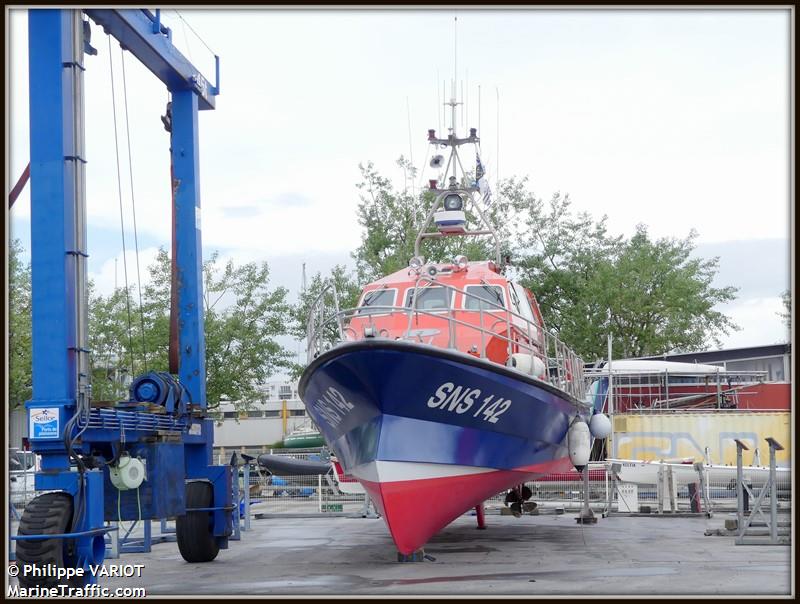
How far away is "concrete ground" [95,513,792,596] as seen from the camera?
8297 millimetres

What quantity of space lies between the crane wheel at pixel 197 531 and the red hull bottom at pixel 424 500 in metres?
2.15

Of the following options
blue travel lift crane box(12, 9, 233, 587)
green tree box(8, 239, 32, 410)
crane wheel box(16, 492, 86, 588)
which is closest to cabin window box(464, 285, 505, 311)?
blue travel lift crane box(12, 9, 233, 587)

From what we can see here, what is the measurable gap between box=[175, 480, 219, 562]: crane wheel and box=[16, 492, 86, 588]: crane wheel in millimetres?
3164

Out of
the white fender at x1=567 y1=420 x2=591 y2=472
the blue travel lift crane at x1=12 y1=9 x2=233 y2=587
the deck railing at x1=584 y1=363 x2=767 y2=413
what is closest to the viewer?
the blue travel lift crane at x1=12 y1=9 x2=233 y2=587

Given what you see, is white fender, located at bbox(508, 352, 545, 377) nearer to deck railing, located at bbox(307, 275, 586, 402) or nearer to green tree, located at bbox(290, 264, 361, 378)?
deck railing, located at bbox(307, 275, 586, 402)

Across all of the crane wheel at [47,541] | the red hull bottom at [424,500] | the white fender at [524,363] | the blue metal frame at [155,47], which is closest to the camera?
the crane wheel at [47,541]

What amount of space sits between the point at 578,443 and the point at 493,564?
2293mm

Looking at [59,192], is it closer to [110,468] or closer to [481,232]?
[110,468]

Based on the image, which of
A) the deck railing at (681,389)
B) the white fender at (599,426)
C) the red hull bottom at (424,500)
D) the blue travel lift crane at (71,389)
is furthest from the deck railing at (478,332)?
the deck railing at (681,389)

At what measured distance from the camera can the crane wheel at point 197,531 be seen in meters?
10.9

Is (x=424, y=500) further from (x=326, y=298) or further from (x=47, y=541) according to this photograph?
(x=326, y=298)

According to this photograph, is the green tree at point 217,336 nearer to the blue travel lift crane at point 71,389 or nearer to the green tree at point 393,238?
the green tree at point 393,238

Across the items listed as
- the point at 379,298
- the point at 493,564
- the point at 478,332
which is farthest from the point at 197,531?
the point at 478,332

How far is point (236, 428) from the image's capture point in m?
48.0
